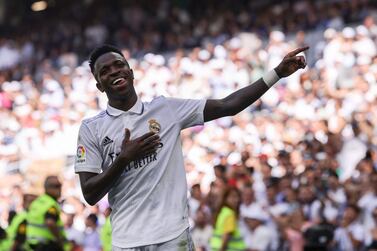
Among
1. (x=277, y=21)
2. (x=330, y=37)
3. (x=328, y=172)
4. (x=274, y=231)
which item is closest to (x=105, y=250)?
(x=274, y=231)

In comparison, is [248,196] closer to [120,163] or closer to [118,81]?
[118,81]

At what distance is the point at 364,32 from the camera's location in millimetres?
16594

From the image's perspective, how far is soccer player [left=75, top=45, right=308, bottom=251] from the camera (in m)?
5.47

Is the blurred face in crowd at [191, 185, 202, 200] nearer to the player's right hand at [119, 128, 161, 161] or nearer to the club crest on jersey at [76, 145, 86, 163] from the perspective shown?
the club crest on jersey at [76, 145, 86, 163]

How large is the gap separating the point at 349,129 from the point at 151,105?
8719 millimetres

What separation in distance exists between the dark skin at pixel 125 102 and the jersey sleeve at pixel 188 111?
0.10 feet

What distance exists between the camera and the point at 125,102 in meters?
5.59

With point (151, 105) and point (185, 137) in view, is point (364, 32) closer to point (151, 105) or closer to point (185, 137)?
point (185, 137)

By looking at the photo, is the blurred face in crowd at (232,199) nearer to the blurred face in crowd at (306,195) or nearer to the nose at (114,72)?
the blurred face in crowd at (306,195)

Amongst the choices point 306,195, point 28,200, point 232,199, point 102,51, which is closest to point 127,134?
point 102,51

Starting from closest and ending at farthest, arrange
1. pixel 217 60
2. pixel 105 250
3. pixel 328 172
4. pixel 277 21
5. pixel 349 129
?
1. pixel 105 250
2. pixel 328 172
3. pixel 349 129
4. pixel 217 60
5. pixel 277 21

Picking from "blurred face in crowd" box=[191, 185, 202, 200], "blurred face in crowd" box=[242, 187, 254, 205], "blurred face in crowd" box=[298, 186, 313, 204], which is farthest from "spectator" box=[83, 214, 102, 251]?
"blurred face in crowd" box=[298, 186, 313, 204]

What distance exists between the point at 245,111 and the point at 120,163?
12092 mm

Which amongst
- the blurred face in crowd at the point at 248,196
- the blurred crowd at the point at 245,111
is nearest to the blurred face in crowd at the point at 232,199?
the blurred crowd at the point at 245,111
